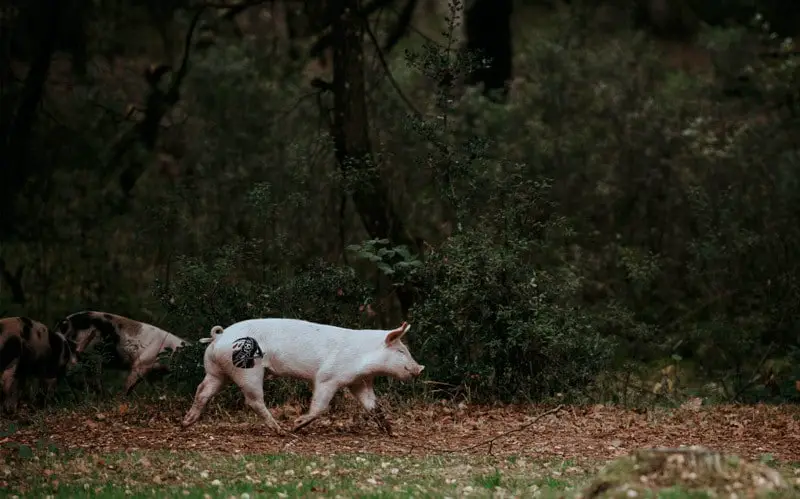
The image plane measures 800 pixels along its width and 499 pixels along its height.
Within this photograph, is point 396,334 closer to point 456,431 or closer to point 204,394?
point 456,431

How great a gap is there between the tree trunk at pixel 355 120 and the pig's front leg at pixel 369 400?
5.88 meters

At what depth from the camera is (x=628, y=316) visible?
51.7ft

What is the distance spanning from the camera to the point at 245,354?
11.8 m

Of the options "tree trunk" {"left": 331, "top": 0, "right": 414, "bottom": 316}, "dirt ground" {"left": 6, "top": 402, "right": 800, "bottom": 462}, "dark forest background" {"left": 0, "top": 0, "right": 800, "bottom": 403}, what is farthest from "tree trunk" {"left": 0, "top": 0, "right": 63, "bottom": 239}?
"dirt ground" {"left": 6, "top": 402, "right": 800, "bottom": 462}

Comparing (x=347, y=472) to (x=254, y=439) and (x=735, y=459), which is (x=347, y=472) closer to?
(x=254, y=439)

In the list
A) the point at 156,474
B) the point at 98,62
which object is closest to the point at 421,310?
the point at 156,474

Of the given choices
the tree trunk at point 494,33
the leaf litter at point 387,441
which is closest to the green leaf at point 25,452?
the leaf litter at point 387,441

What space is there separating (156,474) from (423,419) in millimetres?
4194

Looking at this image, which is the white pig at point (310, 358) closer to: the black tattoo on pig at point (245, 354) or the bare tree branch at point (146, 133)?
the black tattoo on pig at point (245, 354)

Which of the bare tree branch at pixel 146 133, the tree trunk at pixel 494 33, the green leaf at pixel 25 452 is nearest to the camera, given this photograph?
the green leaf at pixel 25 452

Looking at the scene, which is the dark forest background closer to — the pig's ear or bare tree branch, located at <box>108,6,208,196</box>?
bare tree branch, located at <box>108,6,208,196</box>

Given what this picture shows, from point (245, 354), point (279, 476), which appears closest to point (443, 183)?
point (245, 354)

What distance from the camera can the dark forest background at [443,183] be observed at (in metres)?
14.7

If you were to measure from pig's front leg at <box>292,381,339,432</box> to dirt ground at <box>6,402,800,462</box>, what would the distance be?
161 mm
